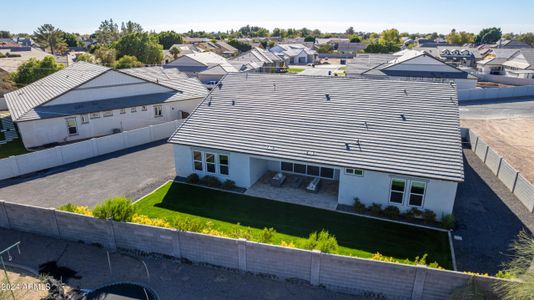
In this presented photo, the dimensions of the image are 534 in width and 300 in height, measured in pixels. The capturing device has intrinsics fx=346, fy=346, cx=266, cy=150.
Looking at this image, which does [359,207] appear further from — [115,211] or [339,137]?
[115,211]

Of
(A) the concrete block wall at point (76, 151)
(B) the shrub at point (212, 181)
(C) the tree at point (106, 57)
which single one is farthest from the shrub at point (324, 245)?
(C) the tree at point (106, 57)

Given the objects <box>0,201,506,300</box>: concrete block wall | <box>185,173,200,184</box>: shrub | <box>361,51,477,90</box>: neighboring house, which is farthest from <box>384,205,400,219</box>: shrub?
<box>361,51,477,90</box>: neighboring house

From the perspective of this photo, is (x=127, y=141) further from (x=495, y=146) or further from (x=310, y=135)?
(x=495, y=146)

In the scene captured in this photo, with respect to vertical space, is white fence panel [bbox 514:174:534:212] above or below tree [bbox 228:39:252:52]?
below

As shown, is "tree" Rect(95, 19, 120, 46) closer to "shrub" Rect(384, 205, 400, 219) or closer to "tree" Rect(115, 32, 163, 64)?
"tree" Rect(115, 32, 163, 64)

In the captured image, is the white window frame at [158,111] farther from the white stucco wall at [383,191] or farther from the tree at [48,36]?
the tree at [48,36]

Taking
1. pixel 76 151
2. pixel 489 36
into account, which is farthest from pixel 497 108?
pixel 489 36
